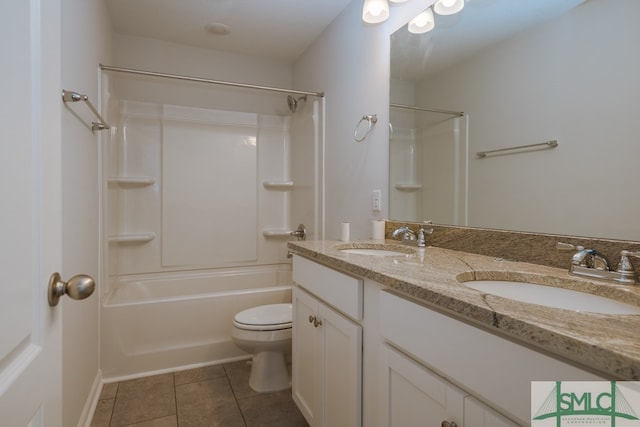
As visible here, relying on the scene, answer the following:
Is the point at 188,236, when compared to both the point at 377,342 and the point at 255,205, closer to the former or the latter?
the point at 255,205

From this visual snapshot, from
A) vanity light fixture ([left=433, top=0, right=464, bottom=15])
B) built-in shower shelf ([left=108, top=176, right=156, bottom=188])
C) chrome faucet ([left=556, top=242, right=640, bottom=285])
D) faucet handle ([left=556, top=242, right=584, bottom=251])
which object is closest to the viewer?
chrome faucet ([left=556, top=242, right=640, bottom=285])

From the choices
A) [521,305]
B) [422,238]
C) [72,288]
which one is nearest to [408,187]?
[422,238]

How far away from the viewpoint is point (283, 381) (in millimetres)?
1985

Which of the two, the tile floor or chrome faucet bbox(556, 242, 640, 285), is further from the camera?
the tile floor

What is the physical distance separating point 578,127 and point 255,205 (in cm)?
257

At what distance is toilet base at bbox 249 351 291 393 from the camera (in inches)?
77.3

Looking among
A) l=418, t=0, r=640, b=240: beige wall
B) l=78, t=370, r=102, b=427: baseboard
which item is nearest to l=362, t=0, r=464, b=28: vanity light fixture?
l=418, t=0, r=640, b=240: beige wall

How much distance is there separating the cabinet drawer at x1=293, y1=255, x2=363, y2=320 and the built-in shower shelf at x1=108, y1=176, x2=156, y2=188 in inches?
69.2

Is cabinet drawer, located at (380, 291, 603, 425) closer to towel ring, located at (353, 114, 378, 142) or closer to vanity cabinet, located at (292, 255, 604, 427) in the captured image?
vanity cabinet, located at (292, 255, 604, 427)

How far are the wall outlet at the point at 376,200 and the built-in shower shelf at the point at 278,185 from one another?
1310mm

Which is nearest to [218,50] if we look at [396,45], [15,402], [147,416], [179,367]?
[396,45]

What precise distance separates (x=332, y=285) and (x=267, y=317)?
967 mm

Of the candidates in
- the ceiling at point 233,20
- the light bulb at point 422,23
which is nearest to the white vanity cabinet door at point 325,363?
the light bulb at point 422,23

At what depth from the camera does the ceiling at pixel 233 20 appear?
7.34ft
